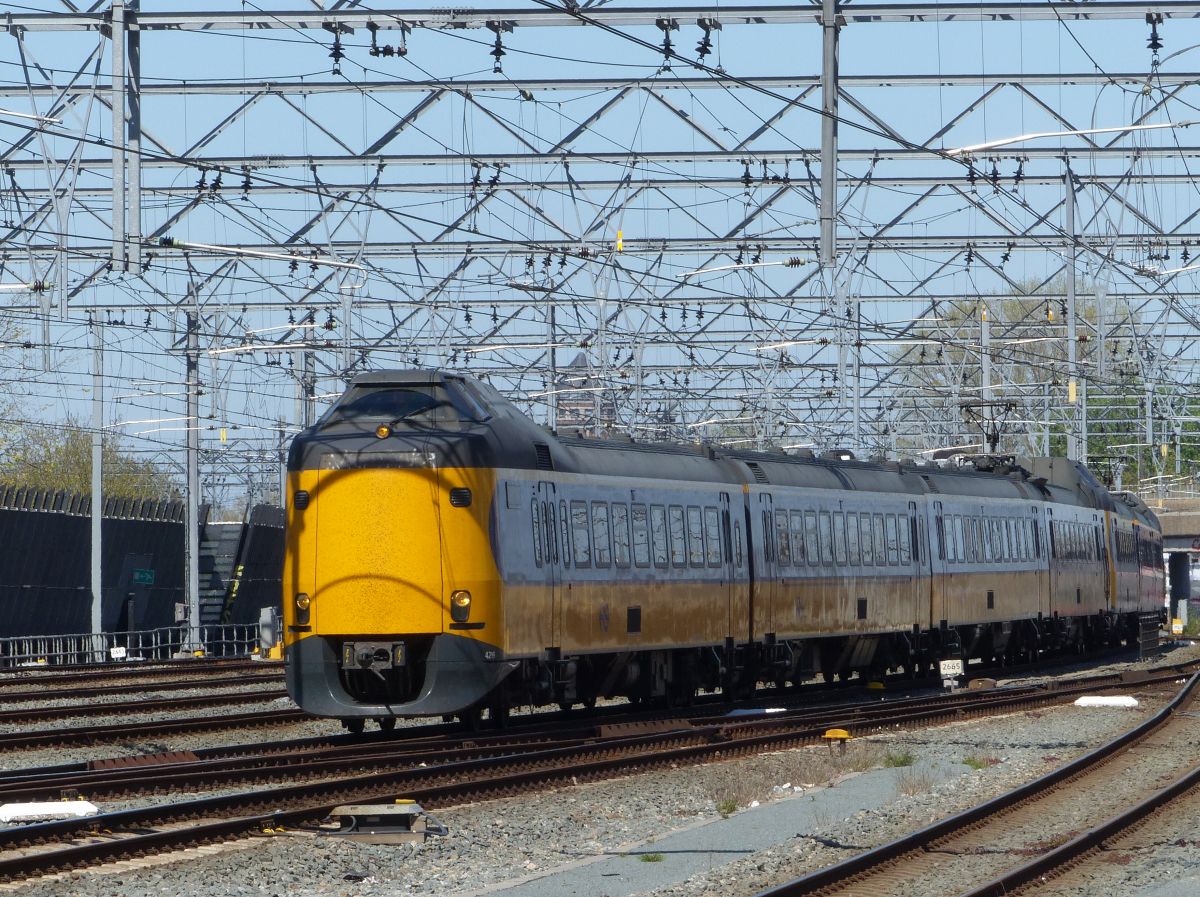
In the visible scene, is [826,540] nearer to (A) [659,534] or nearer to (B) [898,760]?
(A) [659,534]

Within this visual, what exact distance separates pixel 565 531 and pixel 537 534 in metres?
0.74

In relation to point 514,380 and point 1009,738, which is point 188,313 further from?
point 1009,738

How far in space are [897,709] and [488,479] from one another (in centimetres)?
766

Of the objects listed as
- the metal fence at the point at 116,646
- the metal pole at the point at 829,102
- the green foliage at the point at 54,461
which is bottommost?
the metal fence at the point at 116,646

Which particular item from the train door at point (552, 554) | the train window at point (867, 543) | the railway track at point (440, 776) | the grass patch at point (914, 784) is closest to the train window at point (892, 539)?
the train window at point (867, 543)

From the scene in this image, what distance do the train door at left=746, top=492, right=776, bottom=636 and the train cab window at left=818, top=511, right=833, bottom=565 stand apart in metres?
1.83

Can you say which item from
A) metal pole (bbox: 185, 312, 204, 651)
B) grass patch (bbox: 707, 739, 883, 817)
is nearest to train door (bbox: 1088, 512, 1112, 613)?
metal pole (bbox: 185, 312, 204, 651)

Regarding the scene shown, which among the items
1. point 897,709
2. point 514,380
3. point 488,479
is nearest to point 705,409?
point 514,380

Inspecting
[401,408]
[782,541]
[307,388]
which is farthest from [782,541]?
[307,388]

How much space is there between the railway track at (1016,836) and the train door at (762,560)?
270 inches

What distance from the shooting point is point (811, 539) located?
26.7 meters

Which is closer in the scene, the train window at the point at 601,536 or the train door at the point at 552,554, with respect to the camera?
the train door at the point at 552,554

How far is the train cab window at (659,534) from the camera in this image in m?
21.9

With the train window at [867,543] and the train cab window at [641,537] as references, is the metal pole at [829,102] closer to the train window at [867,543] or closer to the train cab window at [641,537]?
the train cab window at [641,537]
